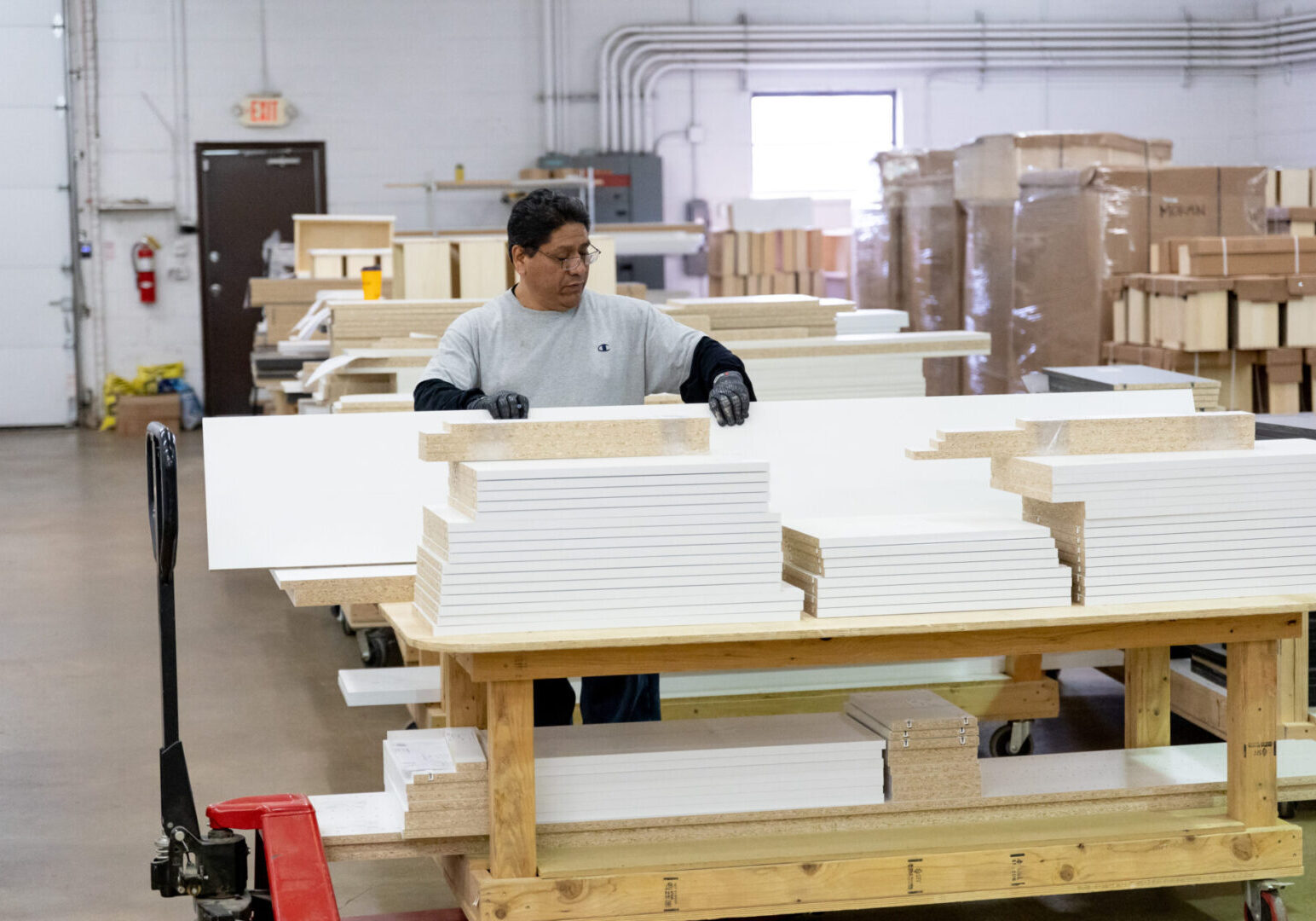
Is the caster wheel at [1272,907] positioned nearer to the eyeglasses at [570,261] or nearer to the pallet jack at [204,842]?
the pallet jack at [204,842]

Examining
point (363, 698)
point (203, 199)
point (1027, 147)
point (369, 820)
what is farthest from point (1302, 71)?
point (369, 820)

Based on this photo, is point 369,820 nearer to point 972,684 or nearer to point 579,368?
point 579,368

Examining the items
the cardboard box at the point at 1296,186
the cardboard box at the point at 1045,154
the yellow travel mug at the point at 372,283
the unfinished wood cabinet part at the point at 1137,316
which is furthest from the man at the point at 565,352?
the cardboard box at the point at 1296,186

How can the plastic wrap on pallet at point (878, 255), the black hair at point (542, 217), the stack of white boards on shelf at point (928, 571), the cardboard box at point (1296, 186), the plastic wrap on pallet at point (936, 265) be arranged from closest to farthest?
the stack of white boards on shelf at point (928, 571) < the black hair at point (542, 217) < the plastic wrap on pallet at point (936, 265) < the plastic wrap on pallet at point (878, 255) < the cardboard box at point (1296, 186)

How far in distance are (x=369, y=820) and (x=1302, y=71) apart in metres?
13.0

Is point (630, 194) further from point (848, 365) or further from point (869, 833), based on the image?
point (869, 833)

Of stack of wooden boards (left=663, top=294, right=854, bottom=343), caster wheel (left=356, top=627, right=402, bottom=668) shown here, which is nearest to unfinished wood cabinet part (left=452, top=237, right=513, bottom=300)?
stack of wooden boards (left=663, top=294, right=854, bottom=343)

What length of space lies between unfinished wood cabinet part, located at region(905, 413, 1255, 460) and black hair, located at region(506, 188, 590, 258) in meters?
1.03

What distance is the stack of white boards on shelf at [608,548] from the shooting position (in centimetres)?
250

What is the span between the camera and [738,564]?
2.59m

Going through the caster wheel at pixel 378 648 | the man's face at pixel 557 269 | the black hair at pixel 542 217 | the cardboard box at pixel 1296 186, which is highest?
the cardboard box at pixel 1296 186

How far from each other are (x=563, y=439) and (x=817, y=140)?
448 inches

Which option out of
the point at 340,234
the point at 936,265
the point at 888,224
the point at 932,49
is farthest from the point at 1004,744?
the point at 932,49

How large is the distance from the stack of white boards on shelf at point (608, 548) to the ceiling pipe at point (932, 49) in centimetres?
1086
